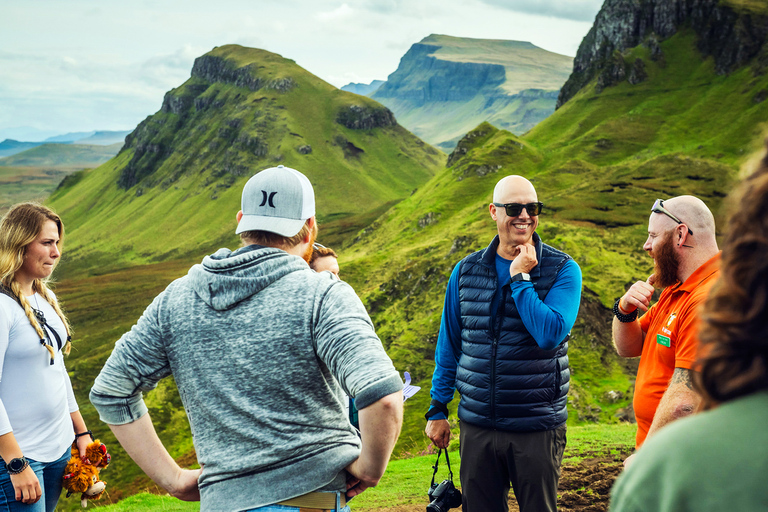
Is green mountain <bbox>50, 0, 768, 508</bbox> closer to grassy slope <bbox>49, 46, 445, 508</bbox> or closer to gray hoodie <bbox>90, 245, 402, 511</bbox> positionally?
grassy slope <bbox>49, 46, 445, 508</bbox>

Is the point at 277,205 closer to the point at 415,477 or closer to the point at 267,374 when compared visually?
the point at 267,374

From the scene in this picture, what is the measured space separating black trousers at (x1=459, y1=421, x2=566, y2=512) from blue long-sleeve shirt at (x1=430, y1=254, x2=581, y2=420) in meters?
0.61

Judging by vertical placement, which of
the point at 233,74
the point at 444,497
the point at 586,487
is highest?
the point at 233,74

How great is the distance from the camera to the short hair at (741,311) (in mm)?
1385

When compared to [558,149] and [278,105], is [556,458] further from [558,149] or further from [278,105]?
[278,105]

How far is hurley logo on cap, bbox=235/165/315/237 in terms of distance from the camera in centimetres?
300

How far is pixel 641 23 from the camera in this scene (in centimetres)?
9319

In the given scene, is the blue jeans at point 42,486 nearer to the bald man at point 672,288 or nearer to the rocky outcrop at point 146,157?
the bald man at point 672,288

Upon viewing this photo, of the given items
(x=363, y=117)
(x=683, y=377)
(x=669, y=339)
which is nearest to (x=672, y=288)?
(x=669, y=339)

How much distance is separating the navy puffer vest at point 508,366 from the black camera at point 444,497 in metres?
0.78

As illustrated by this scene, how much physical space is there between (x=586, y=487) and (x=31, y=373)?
25.8 feet

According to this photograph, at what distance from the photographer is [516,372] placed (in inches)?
202

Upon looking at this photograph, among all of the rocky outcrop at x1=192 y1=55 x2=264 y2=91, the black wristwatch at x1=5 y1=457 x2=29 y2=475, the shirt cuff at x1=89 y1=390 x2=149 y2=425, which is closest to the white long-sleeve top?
the black wristwatch at x1=5 y1=457 x2=29 y2=475

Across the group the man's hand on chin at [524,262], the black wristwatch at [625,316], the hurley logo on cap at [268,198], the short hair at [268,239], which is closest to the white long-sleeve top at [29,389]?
the short hair at [268,239]
